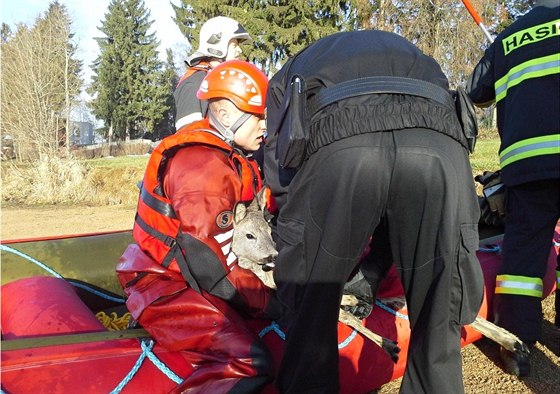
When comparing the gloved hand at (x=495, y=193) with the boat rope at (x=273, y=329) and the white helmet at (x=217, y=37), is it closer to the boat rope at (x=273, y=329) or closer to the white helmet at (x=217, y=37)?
the boat rope at (x=273, y=329)

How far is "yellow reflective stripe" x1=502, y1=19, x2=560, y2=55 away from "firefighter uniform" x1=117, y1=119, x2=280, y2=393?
2.00 metres

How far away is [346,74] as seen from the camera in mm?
2133

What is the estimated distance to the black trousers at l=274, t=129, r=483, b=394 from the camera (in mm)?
2062

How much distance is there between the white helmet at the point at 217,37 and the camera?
484 cm

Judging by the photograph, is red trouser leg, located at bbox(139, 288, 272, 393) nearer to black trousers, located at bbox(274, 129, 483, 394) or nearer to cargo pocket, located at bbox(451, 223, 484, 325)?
black trousers, located at bbox(274, 129, 483, 394)

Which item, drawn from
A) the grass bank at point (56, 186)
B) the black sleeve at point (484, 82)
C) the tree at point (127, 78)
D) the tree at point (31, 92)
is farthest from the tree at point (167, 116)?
the black sleeve at point (484, 82)

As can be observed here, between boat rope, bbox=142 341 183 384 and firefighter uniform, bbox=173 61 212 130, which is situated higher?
firefighter uniform, bbox=173 61 212 130

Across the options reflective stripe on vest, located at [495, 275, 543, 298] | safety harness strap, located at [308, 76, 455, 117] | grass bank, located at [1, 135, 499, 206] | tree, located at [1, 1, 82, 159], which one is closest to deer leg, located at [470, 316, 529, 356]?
reflective stripe on vest, located at [495, 275, 543, 298]

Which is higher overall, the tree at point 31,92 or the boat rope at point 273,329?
the tree at point 31,92

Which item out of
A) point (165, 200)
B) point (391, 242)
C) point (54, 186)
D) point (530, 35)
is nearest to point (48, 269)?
point (165, 200)

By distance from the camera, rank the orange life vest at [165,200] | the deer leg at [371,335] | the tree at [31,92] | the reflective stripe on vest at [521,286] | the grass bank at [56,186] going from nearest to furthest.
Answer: the orange life vest at [165,200], the deer leg at [371,335], the reflective stripe on vest at [521,286], the grass bank at [56,186], the tree at [31,92]

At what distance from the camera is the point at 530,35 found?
10.8ft

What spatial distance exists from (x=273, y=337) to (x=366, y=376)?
0.65m

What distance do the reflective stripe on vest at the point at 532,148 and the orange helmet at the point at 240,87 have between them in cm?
169
